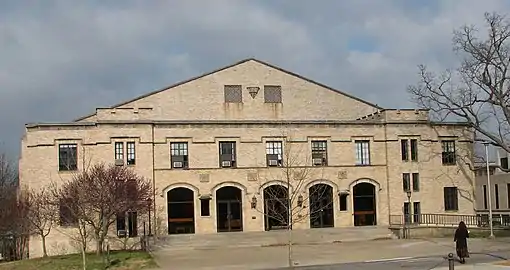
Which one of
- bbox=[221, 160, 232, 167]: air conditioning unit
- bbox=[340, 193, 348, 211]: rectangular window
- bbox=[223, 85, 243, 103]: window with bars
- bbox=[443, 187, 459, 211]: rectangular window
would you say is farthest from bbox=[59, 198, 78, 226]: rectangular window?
bbox=[443, 187, 459, 211]: rectangular window

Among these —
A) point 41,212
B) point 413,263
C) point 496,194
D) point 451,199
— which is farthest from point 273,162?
point 496,194

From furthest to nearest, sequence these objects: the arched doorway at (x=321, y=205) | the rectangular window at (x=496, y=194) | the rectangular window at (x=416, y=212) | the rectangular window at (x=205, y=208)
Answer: the rectangular window at (x=496, y=194) → the rectangular window at (x=416, y=212) → the arched doorway at (x=321, y=205) → the rectangular window at (x=205, y=208)

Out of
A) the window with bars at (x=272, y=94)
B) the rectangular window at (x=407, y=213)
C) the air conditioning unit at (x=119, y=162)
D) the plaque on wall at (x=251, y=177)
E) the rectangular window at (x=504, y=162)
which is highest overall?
the window with bars at (x=272, y=94)

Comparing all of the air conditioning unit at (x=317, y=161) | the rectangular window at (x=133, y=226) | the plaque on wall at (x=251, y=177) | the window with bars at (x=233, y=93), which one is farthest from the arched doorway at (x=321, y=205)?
the rectangular window at (x=133, y=226)

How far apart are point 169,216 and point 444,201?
19.7m

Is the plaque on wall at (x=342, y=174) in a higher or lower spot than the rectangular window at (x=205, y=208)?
higher

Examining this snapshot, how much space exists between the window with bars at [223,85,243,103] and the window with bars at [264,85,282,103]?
1.93 m

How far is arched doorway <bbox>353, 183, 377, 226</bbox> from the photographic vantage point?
161ft

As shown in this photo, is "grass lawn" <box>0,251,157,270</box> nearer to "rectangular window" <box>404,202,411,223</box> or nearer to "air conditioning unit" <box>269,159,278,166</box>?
"air conditioning unit" <box>269,159,278,166</box>

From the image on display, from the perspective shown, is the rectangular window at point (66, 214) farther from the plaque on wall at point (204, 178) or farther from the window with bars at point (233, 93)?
the window with bars at point (233, 93)

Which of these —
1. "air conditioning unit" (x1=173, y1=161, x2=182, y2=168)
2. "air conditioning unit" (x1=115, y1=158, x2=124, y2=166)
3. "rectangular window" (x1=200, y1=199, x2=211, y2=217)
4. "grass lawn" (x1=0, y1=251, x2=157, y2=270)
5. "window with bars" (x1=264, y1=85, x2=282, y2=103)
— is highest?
"window with bars" (x1=264, y1=85, x2=282, y2=103)

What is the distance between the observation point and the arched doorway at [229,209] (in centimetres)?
4744

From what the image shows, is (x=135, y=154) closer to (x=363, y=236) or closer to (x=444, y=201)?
(x=363, y=236)

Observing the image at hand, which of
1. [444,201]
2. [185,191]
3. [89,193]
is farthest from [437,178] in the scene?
[89,193]
